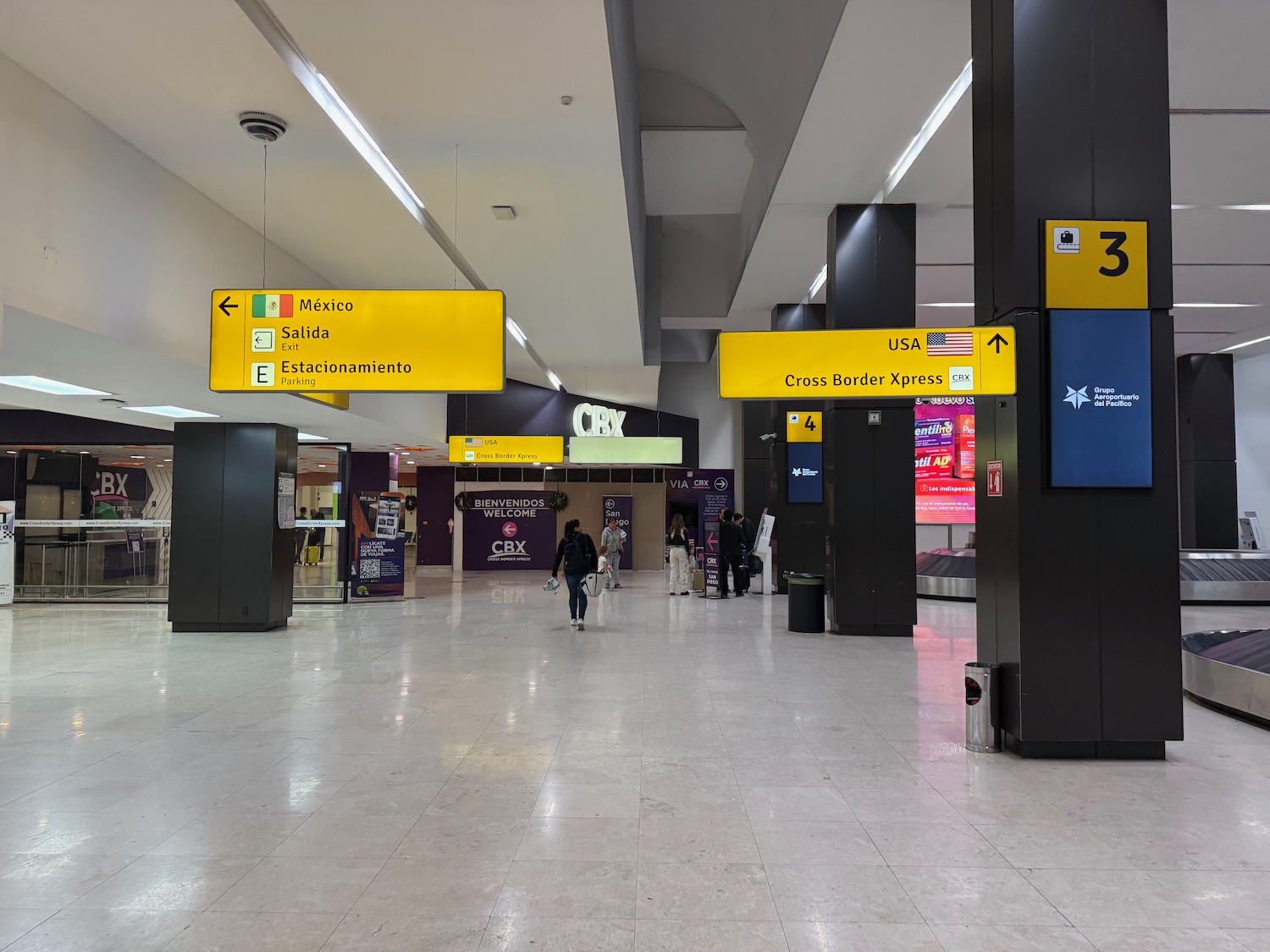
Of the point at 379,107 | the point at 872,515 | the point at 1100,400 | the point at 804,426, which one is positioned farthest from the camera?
the point at 804,426

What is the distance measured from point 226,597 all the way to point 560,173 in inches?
314

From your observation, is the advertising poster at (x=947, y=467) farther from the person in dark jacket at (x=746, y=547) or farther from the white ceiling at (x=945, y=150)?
the white ceiling at (x=945, y=150)

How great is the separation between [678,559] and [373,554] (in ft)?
19.2

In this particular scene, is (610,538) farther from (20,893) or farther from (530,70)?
(20,893)

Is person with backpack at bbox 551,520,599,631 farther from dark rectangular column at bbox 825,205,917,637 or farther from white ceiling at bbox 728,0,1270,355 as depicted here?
white ceiling at bbox 728,0,1270,355

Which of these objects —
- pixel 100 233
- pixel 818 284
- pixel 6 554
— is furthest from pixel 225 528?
pixel 818 284

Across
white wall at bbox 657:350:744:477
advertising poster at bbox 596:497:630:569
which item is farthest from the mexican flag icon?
advertising poster at bbox 596:497:630:569

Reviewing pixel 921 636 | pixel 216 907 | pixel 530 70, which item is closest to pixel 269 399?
pixel 530 70

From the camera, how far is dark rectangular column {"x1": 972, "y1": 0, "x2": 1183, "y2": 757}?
4973 millimetres

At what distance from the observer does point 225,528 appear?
36.2ft

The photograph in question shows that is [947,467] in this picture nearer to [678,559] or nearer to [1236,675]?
[678,559]

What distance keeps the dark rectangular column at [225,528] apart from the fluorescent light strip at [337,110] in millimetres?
4825

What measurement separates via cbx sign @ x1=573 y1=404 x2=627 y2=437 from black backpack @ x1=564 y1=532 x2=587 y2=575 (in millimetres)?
8464

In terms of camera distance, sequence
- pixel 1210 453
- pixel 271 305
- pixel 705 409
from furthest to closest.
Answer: pixel 705 409, pixel 1210 453, pixel 271 305
